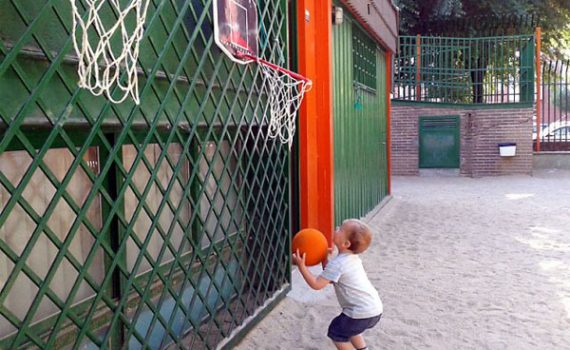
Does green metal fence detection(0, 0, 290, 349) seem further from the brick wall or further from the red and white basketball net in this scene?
the brick wall

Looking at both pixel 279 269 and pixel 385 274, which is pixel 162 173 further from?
pixel 385 274

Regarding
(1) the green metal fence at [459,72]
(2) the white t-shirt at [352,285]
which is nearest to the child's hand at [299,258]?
(2) the white t-shirt at [352,285]

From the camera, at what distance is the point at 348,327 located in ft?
10.4

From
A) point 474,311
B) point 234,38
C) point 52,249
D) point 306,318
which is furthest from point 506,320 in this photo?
point 52,249

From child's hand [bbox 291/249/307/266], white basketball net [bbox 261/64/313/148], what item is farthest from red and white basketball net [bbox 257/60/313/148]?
child's hand [bbox 291/249/307/266]

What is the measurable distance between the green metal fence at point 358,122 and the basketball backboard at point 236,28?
2855 mm

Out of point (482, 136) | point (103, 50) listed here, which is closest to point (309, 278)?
point (103, 50)

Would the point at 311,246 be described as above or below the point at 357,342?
above

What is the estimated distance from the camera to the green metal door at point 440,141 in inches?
623

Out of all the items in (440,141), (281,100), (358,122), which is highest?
(281,100)

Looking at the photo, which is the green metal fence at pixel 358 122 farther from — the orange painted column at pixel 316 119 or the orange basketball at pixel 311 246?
the orange basketball at pixel 311 246

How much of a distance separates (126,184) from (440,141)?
14101 mm

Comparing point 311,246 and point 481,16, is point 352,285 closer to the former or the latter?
point 311,246

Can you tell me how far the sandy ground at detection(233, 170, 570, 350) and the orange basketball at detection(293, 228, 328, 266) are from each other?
2.61 ft
